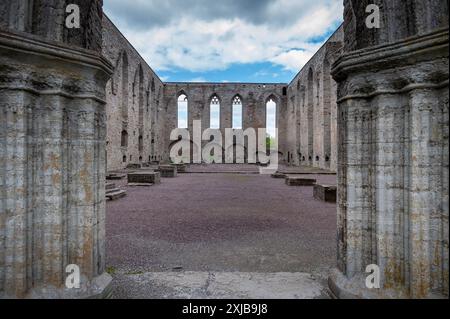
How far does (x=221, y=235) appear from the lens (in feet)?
16.2

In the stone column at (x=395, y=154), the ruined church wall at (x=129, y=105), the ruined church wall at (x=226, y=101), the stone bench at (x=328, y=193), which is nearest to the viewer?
the stone column at (x=395, y=154)

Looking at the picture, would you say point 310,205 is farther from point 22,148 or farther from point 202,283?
point 22,148

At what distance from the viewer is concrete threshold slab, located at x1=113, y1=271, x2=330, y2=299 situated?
269 cm

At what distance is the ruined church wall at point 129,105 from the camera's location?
754 inches

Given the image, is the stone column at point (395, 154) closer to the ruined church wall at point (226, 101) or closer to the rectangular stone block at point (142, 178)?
the rectangular stone block at point (142, 178)

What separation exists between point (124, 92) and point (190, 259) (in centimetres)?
2048

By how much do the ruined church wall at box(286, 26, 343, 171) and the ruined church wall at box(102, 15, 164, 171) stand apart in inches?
550

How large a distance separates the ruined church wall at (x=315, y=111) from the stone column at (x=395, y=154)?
58.1 feet

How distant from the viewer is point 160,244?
4.48 m

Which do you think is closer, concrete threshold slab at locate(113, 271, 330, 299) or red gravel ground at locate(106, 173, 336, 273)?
concrete threshold slab at locate(113, 271, 330, 299)

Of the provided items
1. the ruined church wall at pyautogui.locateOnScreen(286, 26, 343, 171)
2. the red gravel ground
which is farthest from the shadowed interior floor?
the ruined church wall at pyautogui.locateOnScreen(286, 26, 343, 171)

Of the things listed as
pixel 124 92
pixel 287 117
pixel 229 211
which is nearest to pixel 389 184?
Answer: pixel 229 211

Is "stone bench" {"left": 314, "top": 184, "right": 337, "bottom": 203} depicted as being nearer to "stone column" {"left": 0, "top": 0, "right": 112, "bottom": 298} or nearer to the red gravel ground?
the red gravel ground

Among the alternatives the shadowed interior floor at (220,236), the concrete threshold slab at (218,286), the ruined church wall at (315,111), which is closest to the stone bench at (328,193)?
the shadowed interior floor at (220,236)
